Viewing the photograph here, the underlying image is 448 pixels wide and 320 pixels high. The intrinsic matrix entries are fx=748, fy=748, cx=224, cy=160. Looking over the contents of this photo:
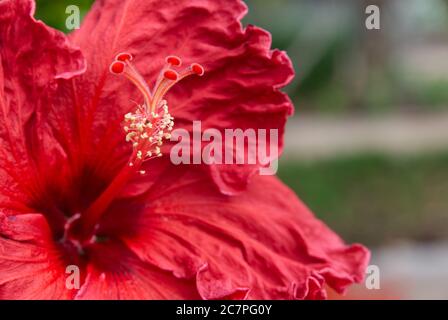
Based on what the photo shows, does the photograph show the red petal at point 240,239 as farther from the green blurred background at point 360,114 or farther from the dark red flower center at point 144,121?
the green blurred background at point 360,114

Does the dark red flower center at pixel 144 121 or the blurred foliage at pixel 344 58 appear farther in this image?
the blurred foliage at pixel 344 58

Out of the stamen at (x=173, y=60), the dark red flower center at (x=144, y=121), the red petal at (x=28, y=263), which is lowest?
the red petal at (x=28, y=263)

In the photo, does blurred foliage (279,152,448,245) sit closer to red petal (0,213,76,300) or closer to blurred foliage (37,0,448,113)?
blurred foliage (37,0,448,113)

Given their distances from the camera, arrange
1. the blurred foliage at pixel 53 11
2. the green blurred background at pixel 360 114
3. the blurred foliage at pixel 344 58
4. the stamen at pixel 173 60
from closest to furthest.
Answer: the stamen at pixel 173 60 → the blurred foliage at pixel 53 11 → the green blurred background at pixel 360 114 → the blurred foliage at pixel 344 58

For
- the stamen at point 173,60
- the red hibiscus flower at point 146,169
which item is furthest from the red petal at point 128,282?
the stamen at point 173,60

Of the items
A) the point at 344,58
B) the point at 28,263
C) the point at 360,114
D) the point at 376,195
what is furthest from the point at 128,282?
the point at 344,58
